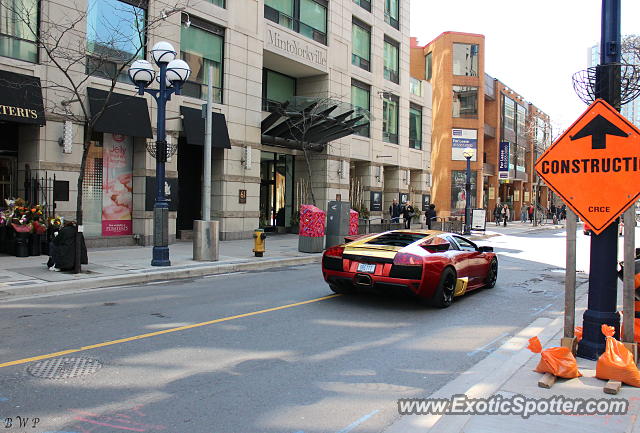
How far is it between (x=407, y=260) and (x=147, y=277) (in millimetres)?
6210

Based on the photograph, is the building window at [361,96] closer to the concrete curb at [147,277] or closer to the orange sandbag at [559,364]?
the concrete curb at [147,277]

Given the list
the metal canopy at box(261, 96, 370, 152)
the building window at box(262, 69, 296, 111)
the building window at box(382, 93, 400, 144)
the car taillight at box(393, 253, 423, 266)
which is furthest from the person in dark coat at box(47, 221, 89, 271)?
the building window at box(382, 93, 400, 144)

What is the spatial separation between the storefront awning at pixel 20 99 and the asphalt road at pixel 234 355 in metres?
6.96

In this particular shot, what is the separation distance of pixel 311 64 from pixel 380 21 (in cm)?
785

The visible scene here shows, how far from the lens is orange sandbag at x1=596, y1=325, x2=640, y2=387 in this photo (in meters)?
4.47

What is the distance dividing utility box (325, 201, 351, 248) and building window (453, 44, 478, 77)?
33.2 metres

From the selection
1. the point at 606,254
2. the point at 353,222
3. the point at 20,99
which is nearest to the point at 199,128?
the point at 20,99

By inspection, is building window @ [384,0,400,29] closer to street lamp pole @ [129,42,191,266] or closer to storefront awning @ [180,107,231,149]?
storefront awning @ [180,107,231,149]

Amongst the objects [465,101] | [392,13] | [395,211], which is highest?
[392,13]

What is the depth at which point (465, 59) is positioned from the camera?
4606cm

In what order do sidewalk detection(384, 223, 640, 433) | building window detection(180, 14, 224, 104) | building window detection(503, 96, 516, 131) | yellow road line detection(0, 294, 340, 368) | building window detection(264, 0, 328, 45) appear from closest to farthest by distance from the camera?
sidewalk detection(384, 223, 640, 433) < yellow road line detection(0, 294, 340, 368) < building window detection(180, 14, 224, 104) < building window detection(264, 0, 328, 45) < building window detection(503, 96, 516, 131)

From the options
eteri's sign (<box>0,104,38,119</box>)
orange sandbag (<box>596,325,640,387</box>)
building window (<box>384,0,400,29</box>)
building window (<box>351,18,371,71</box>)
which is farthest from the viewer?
building window (<box>384,0,400,29</box>)

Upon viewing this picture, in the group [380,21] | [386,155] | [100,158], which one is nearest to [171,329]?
[100,158]

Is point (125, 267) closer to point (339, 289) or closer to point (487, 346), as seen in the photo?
point (339, 289)
